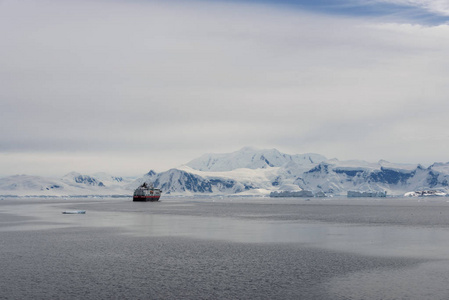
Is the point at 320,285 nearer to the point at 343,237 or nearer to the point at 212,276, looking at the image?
the point at 212,276

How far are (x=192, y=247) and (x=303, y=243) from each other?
10847mm

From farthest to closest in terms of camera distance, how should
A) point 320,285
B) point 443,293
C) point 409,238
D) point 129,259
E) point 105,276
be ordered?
1. point 409,238
2. point 129,259
3. point 105,276
4. point 320,285
5. point 443,293

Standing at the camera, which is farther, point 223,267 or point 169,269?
point 223,267

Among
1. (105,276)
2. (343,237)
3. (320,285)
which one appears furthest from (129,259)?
(343,237)

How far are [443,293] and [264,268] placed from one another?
11.5m

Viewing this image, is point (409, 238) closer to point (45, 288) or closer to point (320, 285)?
point (320, 285)

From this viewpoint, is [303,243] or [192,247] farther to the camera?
[303,243]

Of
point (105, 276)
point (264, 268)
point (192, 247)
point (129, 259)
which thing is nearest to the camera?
point (105, 276)

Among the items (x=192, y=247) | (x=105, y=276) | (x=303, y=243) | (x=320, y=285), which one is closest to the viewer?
(x=320, y=285)

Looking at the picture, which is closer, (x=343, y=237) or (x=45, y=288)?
(x=45, y=288)

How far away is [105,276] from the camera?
96.0 ft

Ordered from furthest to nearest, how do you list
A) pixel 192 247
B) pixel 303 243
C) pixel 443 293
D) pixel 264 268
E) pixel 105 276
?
pixel 303 243, pixel 192 247, pixel 264 268, pixel 105 276, pixel 443 293

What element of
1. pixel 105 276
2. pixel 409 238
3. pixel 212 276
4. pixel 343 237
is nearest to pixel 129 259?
pixel 105 276

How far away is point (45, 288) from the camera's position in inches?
1009
